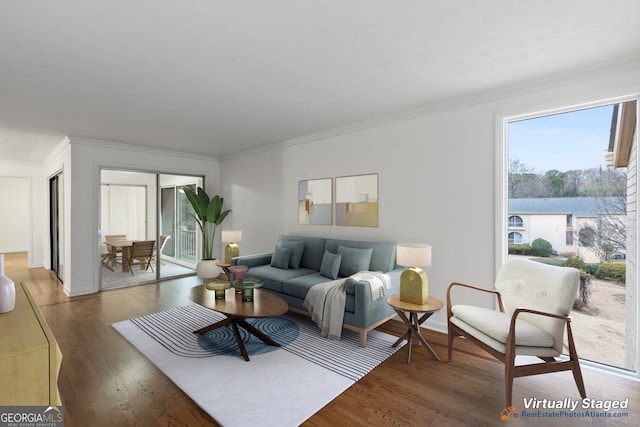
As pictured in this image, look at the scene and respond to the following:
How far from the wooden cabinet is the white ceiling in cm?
182

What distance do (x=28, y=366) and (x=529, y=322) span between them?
3.07m

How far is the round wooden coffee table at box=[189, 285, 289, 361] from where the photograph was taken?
2688 mm

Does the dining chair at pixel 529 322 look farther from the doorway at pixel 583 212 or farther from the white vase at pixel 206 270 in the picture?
the white vase at pixel 206 270

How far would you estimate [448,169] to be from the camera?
340 centimetres

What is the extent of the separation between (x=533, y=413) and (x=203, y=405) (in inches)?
88.7

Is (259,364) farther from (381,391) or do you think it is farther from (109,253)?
(109,253)

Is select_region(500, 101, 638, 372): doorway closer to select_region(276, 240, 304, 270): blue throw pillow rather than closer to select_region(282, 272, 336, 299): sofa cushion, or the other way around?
select_region(282, 272, 336, 299): sofa cushion

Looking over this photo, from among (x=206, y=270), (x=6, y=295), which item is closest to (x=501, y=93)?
(x=6, y=295)

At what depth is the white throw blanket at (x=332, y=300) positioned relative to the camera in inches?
122

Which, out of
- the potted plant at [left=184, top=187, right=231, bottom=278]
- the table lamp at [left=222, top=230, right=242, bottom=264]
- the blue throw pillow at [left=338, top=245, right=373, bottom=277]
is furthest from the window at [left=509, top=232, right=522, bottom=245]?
the potted plant at [left=184, top=187, right=231, bottom=278]

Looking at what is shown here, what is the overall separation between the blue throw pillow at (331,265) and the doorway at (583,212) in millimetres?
A: 1852

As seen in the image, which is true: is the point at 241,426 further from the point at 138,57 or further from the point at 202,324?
A: the point at 138,57

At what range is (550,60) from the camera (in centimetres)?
247

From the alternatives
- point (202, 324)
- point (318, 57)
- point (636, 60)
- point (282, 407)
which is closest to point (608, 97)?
point (636, 60)
